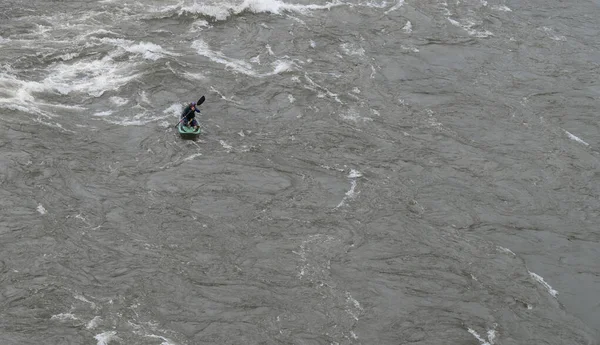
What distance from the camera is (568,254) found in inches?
976

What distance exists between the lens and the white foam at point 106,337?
19.2 meters

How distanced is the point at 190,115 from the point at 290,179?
4488 mm

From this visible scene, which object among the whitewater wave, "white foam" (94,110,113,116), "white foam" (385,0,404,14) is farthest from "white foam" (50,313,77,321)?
"white foam" (385,0,404,14)

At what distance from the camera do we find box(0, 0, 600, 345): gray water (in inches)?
830

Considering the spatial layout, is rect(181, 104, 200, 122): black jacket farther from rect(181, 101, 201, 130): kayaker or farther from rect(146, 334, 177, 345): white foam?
rect(146, 334, 177, 345): white foam

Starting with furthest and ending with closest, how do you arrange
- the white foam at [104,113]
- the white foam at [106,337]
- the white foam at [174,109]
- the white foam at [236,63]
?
1. the white foam at [236,63]
2. the white foam at [174,109]
3. the white foam at [104,113]
4. the white foam at [106,337]

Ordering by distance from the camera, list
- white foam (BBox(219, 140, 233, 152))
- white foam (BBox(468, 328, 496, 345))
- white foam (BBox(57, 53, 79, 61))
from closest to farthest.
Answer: white foam (BBox(468, 328, 496, 345))
white foam (BBox(219, 140, 233, 152))
white foam (BBox(57, 53, 79, 61))

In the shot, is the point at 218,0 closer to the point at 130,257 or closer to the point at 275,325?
the point at 130,257

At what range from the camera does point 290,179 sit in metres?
26.5

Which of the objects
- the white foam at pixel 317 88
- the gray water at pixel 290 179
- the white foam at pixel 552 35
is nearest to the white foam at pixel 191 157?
the gray water at pixel 290 179

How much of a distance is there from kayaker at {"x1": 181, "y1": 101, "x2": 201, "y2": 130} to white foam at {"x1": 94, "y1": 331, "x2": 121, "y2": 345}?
33.1ft

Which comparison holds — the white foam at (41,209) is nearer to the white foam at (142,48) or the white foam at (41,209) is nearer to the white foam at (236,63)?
the white foam at (142,48)

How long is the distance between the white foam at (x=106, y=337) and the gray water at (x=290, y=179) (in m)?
0.04

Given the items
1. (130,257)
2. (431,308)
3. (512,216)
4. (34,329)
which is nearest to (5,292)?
(34,329)
